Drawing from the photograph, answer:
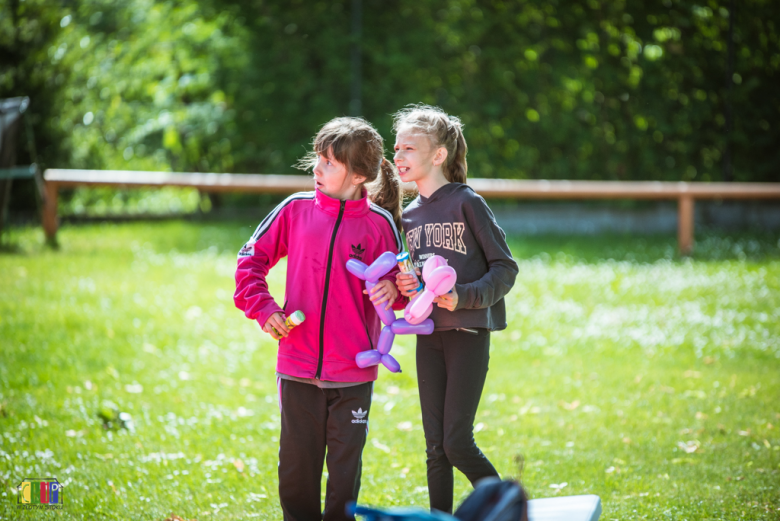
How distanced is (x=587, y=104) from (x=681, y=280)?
181 inches

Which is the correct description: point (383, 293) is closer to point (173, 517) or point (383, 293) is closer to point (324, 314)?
point (324, 314)

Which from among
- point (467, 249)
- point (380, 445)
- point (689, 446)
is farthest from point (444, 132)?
point (689, 446)

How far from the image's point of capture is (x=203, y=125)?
12078 mm

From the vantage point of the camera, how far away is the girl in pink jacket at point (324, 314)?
2666 millimetres

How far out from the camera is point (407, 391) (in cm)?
513

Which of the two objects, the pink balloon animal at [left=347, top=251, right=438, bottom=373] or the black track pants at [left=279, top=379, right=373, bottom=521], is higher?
the pink balloon animal at [left=347, top=251, right=438, bottom=373]

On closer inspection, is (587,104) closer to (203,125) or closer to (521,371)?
(203,125)

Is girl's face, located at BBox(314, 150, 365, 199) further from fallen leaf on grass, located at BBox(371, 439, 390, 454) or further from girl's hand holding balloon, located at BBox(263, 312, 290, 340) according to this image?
fallen leaf on grass, located at BBox(371, 439, 390, 454)

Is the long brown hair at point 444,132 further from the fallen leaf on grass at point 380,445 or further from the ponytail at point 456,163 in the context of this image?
the fallen leaf on grass at point 380,445

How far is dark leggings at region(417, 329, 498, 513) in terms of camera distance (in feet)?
8.91

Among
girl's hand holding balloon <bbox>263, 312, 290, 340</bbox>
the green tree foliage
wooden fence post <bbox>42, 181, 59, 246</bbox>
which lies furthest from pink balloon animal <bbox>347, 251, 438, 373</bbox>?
the green tree foliage

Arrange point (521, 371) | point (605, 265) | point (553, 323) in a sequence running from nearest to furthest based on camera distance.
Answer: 1. point (521, 371)
2. point (553, 323)
3. point (605, 265)

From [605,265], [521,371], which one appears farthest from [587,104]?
[521,371]

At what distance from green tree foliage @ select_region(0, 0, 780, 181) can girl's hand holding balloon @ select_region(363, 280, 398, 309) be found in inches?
353
